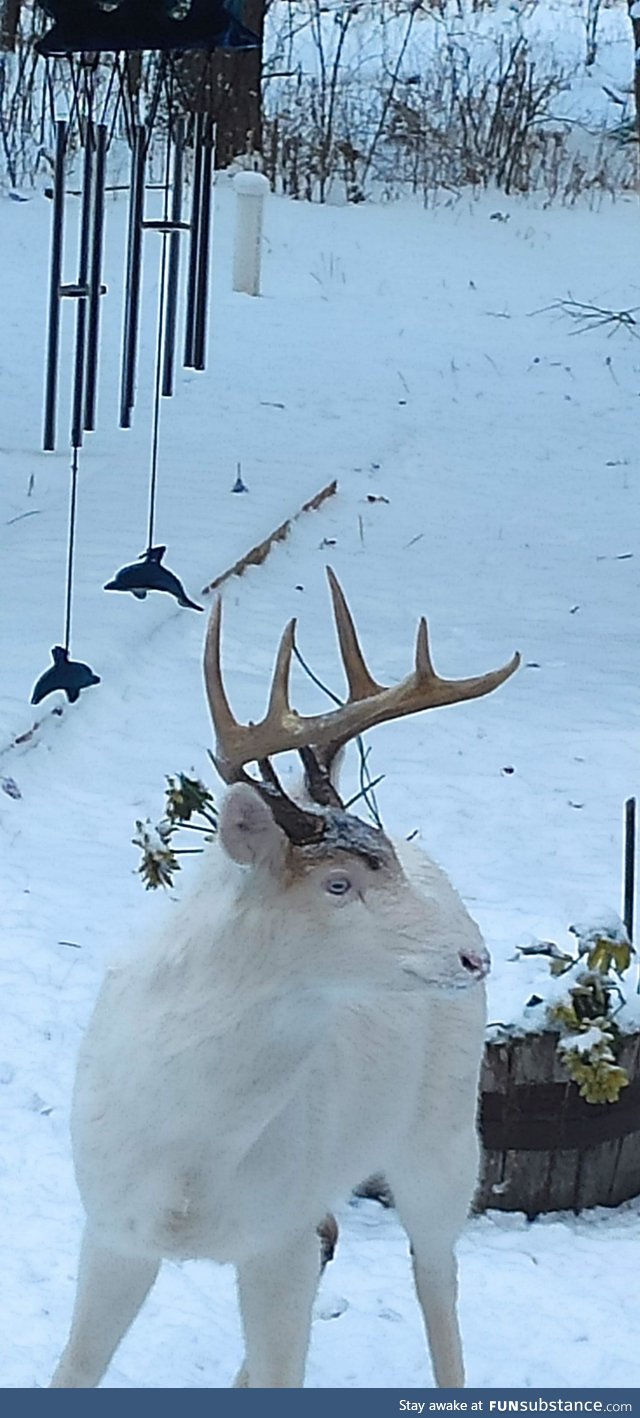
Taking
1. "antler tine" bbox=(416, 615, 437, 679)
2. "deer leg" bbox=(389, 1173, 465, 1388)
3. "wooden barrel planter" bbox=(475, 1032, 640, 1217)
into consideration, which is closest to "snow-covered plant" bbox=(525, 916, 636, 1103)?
"wooden barrel planter" bbox=(475, 1032, 640, 1217)

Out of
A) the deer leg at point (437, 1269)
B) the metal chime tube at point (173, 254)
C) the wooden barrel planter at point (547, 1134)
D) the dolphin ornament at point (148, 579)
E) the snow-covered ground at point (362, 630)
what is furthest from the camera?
the metal chime tube at point (173, 254)

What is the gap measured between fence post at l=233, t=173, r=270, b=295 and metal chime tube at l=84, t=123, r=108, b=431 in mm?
5316

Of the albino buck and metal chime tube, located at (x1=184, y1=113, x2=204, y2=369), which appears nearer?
the albino buck

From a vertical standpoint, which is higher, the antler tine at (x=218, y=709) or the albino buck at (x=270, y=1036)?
the antler tine at (x=218, y=709)

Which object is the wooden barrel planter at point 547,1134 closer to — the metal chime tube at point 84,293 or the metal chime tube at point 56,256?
the metal chime tube at point 84,293

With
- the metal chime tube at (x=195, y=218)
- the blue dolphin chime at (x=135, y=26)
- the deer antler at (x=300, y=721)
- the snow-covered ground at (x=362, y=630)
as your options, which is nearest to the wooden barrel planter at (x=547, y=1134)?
the snow-covered ground at (x=362, y=630)

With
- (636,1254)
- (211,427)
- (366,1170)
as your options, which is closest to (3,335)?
(211,427)

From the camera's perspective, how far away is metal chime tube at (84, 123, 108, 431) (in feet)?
19.3

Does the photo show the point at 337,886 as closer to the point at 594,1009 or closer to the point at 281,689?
the point at 281,689

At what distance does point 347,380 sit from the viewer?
1059 centimetres

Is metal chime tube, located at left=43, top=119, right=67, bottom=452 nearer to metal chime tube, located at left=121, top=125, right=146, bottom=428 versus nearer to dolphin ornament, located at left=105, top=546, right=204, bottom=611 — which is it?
metal chime tube, located at left=121, top=125, right=146, bottom=428

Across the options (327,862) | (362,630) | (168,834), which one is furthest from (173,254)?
(327,862)

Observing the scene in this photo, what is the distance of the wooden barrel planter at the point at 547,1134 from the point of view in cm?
371

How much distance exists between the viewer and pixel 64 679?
5.66 m
